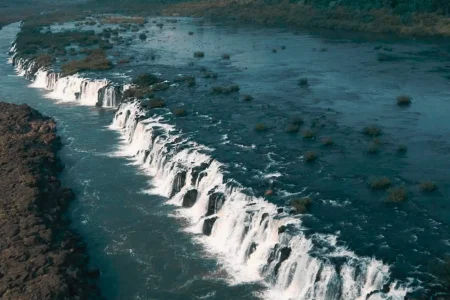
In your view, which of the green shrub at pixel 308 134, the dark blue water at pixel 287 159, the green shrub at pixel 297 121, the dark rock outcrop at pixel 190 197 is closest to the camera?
the dark blue water at pixel 287 159

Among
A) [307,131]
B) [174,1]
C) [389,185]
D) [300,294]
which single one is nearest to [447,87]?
[307,131]

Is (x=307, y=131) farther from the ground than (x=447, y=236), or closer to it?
farther from the ground

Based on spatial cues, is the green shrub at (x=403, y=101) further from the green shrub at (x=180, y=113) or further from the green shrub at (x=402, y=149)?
the green shrub at (x=180, y=113)

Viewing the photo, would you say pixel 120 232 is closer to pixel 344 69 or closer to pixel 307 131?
pixel 307 131

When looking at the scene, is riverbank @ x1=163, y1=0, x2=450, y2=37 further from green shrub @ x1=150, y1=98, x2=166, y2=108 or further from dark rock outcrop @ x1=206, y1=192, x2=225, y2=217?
dark rock outcrop @ x1=206, y1=192, x2=225, y2=217

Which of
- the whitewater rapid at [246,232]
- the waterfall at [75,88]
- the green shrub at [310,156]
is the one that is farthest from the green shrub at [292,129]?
the waterfall at [75,88]

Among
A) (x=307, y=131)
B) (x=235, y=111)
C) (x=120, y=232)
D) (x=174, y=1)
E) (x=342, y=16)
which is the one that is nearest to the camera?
(x=120, y=232)

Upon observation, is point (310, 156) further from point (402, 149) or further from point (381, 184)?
point (402, 149)
